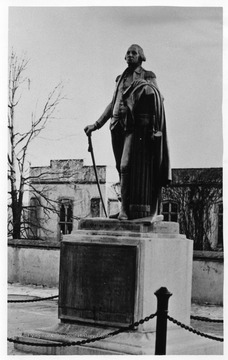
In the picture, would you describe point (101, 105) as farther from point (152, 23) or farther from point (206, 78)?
point (152, 23)

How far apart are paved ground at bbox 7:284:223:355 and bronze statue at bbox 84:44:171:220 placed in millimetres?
1758

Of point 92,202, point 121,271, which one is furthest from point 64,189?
point 121,271

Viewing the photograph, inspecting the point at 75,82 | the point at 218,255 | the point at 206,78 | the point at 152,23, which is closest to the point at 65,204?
the point at 218,255

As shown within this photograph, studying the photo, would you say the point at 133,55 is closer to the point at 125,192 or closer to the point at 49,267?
the point at 125,192

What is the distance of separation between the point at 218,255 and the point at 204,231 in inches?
145

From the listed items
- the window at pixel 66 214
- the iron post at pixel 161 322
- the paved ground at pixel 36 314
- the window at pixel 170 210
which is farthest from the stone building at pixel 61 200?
the iron post at pixel 161 322

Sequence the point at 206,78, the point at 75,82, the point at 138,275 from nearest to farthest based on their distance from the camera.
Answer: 1. the point at 138,275
2. the point at 206,78
3. the point at 75,82

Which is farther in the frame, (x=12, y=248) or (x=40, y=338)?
(x=12, y=248)

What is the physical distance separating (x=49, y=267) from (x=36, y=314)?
3480mm

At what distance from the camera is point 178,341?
28.8 ft

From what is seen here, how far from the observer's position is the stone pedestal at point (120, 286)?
28.2 feet

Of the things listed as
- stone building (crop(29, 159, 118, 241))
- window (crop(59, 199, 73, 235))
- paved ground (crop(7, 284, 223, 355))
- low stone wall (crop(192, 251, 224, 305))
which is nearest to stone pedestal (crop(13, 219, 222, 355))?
paved ground (crop(7, 284, 223, 355))

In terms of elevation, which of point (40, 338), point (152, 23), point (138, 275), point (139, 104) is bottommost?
point (40, 338)

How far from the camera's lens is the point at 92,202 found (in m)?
17.8
